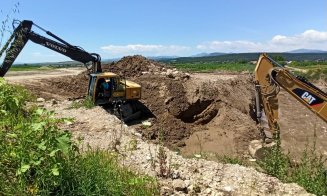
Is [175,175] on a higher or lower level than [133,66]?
lower

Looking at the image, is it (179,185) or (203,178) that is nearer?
(179,185)

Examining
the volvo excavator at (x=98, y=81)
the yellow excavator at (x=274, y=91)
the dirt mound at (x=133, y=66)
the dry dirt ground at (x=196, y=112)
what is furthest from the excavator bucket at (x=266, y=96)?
the dirt mound at (x=133, y=66)

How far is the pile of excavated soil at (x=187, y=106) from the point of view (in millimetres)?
15258

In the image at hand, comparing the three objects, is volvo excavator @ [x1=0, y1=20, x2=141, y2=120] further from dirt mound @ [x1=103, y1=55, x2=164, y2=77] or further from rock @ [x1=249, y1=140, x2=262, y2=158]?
dirt mound @ [x1=103, y1=55, x2=164, y2=77]

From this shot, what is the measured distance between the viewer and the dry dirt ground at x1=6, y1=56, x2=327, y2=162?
15.1 metres

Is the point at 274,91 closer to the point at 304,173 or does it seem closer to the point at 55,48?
the point at 304,173

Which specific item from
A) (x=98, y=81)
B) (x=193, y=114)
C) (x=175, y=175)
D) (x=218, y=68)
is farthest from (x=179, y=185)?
(x=218, y=68)

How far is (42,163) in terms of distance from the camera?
411cm

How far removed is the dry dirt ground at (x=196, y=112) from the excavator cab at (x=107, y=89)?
52.2 inches

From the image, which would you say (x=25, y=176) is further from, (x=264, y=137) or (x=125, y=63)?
(x=125, y=63)

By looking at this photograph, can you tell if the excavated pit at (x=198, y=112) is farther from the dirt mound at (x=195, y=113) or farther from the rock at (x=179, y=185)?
the rock at (x=179, y=185)

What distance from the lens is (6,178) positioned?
419 centimetres

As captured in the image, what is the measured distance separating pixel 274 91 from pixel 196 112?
20.3 ft

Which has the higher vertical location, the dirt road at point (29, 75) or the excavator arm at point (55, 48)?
the excavator arm at point (55, 48)
